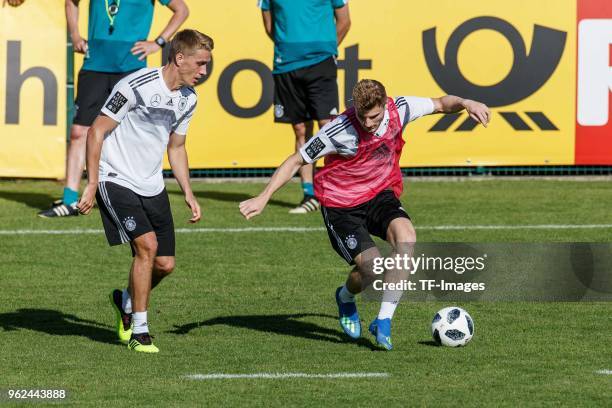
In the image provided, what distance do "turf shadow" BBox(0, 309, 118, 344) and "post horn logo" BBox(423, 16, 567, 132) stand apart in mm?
7011

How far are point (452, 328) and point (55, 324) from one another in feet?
8.57

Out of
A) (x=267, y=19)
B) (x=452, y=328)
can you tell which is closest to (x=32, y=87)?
(x=267, y=19)

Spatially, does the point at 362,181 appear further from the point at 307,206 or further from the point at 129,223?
the point at 307,206

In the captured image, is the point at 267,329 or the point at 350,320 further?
the point at 267,329

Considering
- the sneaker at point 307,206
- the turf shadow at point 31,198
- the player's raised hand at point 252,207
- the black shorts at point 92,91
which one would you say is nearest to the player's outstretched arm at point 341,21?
the sneaker at point 307,206

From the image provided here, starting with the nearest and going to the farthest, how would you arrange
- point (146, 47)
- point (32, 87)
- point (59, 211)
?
point (146, 47) → point (59, 211) → point (32, 87)

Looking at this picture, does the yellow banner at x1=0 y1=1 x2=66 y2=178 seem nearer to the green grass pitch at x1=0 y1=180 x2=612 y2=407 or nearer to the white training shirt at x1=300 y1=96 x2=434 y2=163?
the green grass pitch at x1=0 y1=180 x2=612 y2=407

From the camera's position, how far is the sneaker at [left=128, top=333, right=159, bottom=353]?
8.15 meters

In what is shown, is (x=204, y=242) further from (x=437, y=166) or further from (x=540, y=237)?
(x=437, y=166)

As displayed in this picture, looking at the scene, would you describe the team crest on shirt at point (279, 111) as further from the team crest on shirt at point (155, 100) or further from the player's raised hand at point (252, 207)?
the player's raised hand at point (252, 207)

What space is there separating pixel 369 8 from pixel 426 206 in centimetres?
253

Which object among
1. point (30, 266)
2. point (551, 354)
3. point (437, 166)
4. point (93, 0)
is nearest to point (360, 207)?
point (551, 354)

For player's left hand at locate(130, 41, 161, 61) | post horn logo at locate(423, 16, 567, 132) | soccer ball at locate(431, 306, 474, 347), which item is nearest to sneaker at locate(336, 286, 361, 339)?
soccer ball at locate(431, 306, 474, 347)

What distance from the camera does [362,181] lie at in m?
8.64
